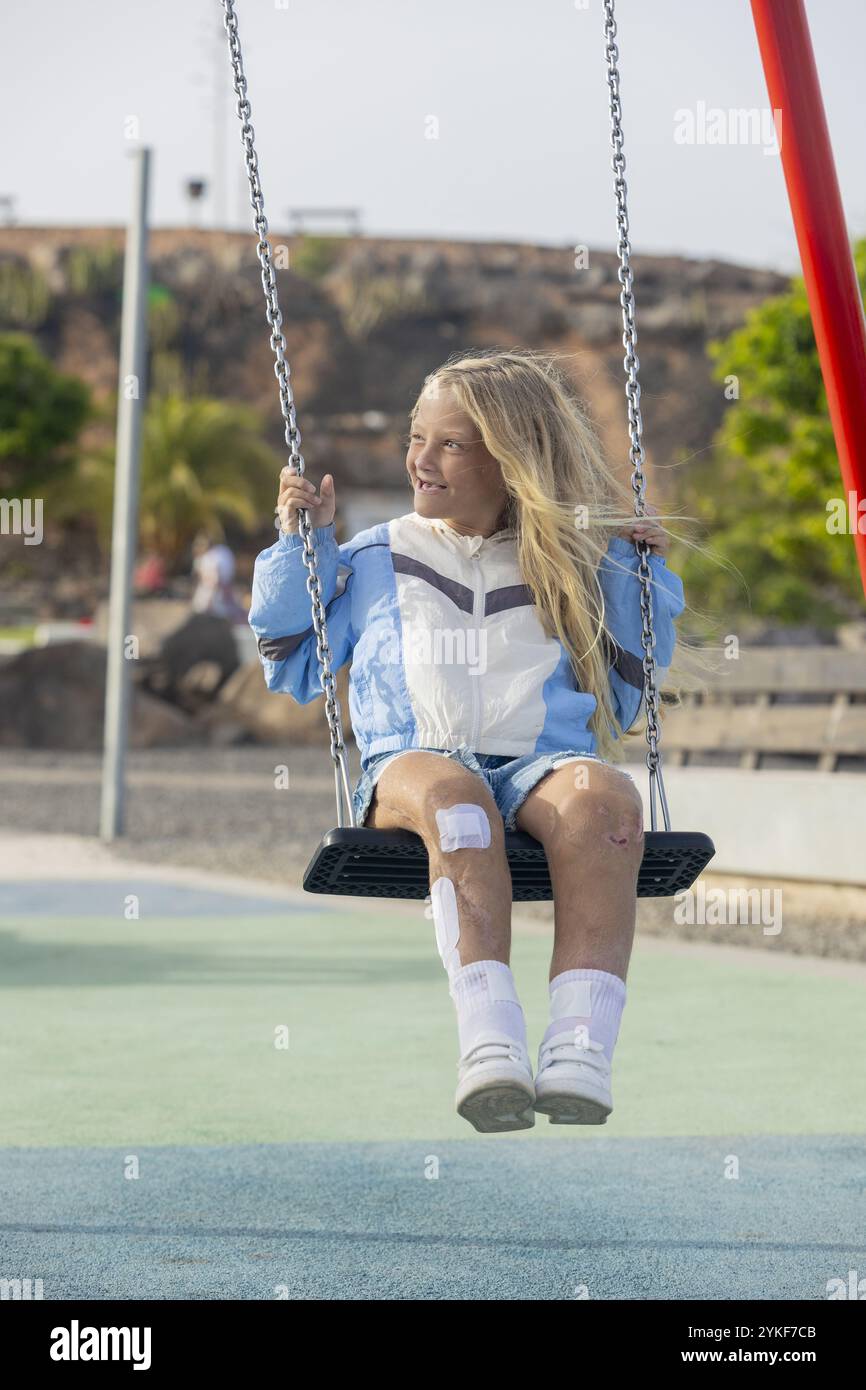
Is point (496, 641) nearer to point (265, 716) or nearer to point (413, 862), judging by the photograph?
point (413, 862)

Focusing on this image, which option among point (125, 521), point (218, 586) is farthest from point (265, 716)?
point (125, 521)

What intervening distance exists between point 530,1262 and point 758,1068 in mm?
2041

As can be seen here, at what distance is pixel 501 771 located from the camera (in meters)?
3.46

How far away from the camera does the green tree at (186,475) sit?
38250 mm

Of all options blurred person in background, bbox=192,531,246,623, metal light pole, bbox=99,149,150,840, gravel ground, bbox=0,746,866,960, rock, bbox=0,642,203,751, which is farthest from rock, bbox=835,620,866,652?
metal light pole, bbox=99,149,150,840

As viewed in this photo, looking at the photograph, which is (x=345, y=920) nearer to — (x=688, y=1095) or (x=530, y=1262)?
(x=688, y=1095)

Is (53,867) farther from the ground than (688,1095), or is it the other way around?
(53,867)

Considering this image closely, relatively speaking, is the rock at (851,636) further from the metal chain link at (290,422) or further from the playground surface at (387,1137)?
the metal chain link at (290,422)

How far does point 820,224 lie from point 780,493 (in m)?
18.9

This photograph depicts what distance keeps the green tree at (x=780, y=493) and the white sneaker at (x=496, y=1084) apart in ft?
48.2

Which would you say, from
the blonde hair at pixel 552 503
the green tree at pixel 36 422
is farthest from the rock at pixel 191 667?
the green tree at pixel 36 422

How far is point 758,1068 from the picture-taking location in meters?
5.42

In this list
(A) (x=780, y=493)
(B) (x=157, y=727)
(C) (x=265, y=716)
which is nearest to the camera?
(B) (x=157, y=727)
